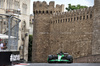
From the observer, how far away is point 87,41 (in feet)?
111

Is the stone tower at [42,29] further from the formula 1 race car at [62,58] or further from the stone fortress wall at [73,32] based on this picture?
the formula 1 race car at [62,58]

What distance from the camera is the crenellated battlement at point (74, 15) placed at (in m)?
34.3

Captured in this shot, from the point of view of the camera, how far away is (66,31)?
3866 cm

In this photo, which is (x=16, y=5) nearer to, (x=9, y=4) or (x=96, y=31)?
(x=9, y=4)

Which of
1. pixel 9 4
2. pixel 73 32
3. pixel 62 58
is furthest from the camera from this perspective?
pixel 9 4

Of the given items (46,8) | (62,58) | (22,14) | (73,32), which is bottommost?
(62,58)

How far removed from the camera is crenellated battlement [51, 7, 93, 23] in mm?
34344

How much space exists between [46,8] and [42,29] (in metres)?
2.92

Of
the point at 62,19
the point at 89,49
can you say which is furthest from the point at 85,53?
the point at 62,19

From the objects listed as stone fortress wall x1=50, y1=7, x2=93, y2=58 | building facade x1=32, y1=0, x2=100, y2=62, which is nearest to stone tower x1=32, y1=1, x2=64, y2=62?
building facade x1=32, y1=0, x2=100, y2=62

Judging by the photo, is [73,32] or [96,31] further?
[73,32]

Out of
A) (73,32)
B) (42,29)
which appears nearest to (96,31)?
(73,32)

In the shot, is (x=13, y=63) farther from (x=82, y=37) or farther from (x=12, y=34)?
(x=82, y=37)

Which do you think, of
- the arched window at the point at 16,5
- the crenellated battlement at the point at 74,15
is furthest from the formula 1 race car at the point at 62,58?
the arched window at the point at 16,5
